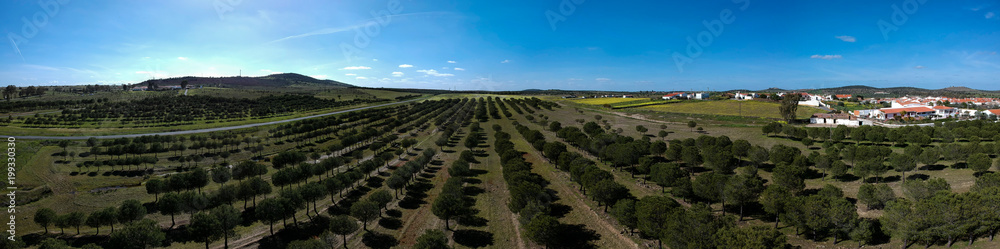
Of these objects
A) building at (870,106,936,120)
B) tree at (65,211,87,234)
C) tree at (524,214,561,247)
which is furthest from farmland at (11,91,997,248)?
building at (870,106,936,120)

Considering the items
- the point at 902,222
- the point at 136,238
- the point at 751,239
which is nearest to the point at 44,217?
the point at 136,238

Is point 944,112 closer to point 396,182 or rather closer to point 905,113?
point 905,113

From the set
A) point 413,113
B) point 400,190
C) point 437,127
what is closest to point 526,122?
point 437,127

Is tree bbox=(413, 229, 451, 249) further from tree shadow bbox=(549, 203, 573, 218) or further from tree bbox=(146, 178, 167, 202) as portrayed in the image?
tree bbox=(146, 178, 167, 202)

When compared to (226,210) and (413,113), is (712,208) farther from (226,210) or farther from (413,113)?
(413,113)

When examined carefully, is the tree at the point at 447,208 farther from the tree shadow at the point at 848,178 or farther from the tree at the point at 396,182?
the tree shadow at the point at 848,178

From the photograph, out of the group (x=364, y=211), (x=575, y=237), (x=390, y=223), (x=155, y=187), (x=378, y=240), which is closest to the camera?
(x=378, y=240)

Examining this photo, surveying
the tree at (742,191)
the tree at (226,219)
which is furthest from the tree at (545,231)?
the tree at (226,219)
